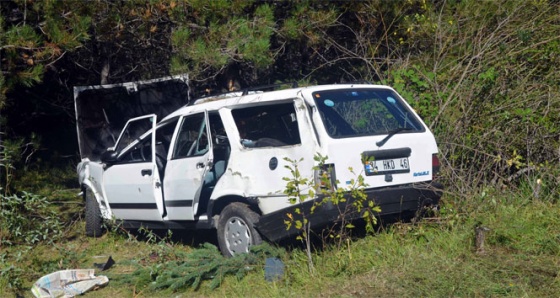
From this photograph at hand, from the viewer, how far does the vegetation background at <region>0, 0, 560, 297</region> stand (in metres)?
6.20

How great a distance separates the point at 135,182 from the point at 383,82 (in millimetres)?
3313

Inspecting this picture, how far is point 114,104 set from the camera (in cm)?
1009

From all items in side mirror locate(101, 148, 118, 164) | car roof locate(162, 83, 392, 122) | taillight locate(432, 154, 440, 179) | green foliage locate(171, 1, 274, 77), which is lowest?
taillight locate(432, 154, 440, 179)

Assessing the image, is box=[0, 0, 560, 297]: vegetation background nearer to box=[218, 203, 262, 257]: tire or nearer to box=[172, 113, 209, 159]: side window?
box=[218, 203, 262, 257]: tire

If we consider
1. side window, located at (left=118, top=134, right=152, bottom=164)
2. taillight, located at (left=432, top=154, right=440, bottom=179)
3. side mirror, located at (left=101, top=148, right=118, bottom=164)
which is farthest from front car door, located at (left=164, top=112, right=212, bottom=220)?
taillight, located at (left=432, top=154, right=440, bottom=179)

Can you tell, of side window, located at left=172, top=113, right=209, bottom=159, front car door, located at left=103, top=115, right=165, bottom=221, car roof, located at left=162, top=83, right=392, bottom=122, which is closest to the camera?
car roof, located at left=162, top=83, right=392, bottom=122

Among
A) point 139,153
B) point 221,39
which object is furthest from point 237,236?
point 221,39

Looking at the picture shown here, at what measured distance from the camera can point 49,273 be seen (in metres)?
7.41

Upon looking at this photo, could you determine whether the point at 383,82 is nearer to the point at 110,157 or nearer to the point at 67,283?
the point at 110,157

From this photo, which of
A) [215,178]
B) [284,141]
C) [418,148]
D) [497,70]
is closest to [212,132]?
[215,178]

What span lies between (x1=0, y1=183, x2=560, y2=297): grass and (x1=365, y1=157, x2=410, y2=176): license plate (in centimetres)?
61

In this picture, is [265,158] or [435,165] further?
[435,165]

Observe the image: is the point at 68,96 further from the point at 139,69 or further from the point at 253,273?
the point at 253,273

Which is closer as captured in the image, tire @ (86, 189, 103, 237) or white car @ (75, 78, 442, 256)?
white car @ (75, 78, 442, 256)
